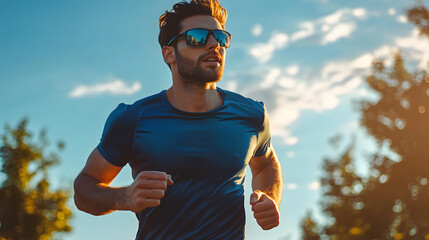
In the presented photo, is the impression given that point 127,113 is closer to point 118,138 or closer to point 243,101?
point 118,138

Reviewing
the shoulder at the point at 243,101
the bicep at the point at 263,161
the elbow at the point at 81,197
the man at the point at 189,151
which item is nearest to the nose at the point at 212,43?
the man at the point at 189,151

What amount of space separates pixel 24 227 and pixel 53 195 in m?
1.79

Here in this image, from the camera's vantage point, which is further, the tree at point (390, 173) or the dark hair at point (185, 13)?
the tree at point (390, 173)

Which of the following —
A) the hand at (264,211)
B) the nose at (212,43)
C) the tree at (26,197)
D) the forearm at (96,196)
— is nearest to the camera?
the forearm at (96,196)

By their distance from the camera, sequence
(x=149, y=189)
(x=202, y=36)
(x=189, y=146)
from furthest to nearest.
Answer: (x=202, y=36)
(x=189, y=146)
(x=149, y=189)

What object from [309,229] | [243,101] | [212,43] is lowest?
[243,101]

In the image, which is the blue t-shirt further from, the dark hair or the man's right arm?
the dark hair

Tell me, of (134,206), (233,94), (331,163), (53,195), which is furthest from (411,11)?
(134,206)

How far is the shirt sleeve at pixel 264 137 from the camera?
354 cm

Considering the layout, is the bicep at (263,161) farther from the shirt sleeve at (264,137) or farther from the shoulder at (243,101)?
the shoulder at (243,101)

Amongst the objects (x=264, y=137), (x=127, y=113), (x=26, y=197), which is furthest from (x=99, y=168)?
(x=26, y=197)

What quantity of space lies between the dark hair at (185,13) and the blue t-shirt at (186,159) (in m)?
0.60

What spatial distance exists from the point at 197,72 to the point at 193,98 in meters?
0.18

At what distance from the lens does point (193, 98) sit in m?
3.26
